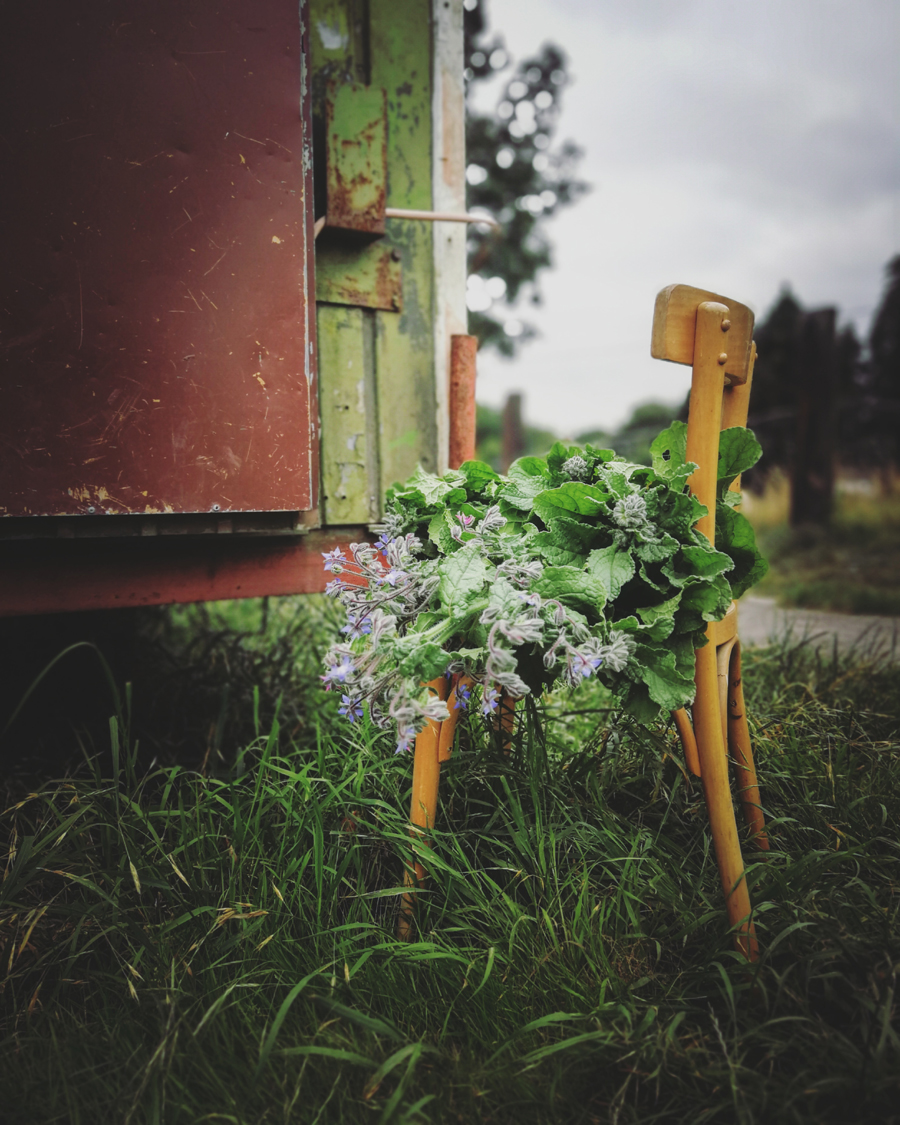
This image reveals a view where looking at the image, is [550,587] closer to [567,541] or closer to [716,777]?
[567,541]

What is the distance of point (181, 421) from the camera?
1612mm

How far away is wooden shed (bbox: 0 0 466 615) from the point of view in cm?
144

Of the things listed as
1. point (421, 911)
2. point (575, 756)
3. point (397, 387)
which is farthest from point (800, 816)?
point (397, 387)

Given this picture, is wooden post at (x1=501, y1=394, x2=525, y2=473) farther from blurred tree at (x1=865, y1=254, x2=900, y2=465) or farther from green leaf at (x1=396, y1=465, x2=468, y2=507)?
blurred tree at (x1=865, y1=254, x2=900, y2=465)

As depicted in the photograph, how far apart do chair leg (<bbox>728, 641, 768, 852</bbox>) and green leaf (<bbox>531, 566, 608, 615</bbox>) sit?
59 centimetres

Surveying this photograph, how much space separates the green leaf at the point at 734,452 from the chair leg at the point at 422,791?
69 cm

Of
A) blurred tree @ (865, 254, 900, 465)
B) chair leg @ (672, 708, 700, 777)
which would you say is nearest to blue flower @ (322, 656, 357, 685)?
chair leg @ (672, 708, 700, 777)

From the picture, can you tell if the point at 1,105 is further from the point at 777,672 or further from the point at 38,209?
the point at 777,672

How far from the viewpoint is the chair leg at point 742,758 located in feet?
4.86

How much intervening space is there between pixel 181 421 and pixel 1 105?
28.4 inches

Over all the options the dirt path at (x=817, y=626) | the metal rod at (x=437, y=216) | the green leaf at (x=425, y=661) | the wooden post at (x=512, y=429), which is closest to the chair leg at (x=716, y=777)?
the green leaf at (x=425, y=661)

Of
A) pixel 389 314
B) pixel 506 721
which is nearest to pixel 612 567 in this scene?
pixel 506 721

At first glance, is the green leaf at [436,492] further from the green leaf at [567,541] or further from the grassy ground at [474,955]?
the grassy ground at [474,955]

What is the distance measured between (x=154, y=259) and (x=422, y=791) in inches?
53.2
